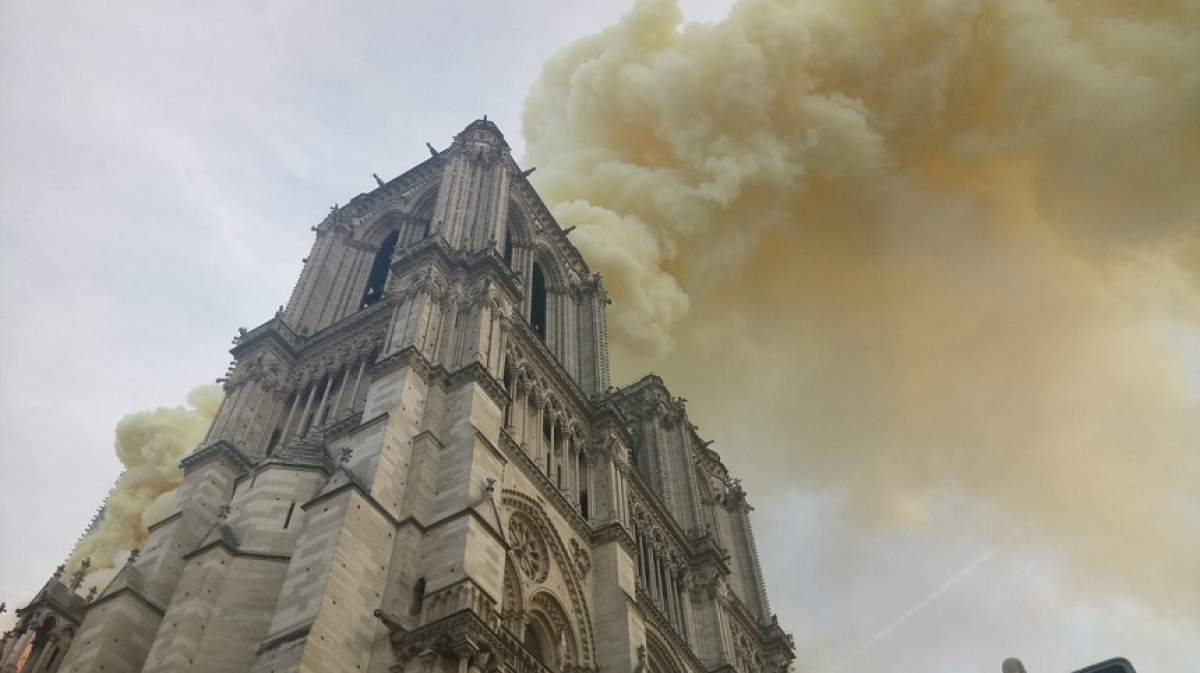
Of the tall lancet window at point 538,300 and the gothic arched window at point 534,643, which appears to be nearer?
the gothic arched window at point 534,643

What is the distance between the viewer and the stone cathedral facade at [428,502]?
57.2 ft

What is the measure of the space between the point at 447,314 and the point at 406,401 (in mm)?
4720

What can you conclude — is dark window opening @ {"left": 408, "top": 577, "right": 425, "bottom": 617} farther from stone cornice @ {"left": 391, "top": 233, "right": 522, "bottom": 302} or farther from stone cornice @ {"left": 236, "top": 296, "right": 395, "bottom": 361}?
stone cornice @ {"left": 236, "top": 296, "right": 395, "bottom": 361}

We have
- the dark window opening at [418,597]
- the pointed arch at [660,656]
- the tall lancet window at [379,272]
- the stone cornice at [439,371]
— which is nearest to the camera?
the dark window opening at [418,597]

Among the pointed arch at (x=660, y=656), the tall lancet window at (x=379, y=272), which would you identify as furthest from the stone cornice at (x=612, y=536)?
the tall lancet window at (x=379, y=272)

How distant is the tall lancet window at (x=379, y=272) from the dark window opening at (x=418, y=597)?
55.5 feet

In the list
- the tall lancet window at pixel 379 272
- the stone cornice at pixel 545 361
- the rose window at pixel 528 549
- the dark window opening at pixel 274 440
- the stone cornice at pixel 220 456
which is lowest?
the rose window at pixel 528 549

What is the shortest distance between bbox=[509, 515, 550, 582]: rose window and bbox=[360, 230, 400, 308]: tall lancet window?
1291 centimetres

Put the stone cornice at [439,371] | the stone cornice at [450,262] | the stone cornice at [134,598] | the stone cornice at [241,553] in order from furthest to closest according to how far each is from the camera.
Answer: the stone cornice at [450,262] < the stone cornice at [439,371] < the stone cornice at [134,598] < the stone cornice at [241,553]

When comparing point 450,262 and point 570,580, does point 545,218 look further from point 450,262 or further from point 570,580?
point 570,580

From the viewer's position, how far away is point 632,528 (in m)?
31.2

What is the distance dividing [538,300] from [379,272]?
6.92m

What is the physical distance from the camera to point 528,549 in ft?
77.7

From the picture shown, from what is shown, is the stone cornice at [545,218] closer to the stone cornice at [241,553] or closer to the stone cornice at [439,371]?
the stone cornice at [439,371]
